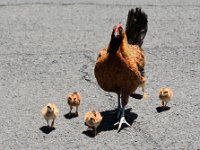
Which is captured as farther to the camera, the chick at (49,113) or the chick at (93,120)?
the chick at (49,113)

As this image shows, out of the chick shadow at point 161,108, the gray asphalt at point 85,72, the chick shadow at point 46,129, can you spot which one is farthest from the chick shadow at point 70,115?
the chick shadow at point 161,108

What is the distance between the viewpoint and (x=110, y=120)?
274 inches

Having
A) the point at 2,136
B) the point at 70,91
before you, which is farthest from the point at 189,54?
the point at 2,136

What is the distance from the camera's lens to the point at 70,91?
7723mm

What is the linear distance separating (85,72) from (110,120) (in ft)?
4.97

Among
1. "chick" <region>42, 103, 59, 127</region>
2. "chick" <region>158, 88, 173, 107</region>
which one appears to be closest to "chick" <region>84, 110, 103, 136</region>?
"chick" <region>42, 103, 59, 127</region>

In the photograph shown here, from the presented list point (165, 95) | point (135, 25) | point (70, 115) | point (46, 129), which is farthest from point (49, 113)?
point (135, 25)

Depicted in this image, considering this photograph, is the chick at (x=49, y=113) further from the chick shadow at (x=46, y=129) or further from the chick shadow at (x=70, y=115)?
the chick shadow at (x=70, y=115)

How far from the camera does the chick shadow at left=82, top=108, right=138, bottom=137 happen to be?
6.71 m

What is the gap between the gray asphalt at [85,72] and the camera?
653cm

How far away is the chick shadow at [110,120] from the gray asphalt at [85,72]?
0.01m

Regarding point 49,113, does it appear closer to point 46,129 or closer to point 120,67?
point 46,129

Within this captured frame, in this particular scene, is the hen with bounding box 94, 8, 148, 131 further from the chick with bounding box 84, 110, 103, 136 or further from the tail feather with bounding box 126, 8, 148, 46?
the tail feather with bounding box 126, 8, 148, 46

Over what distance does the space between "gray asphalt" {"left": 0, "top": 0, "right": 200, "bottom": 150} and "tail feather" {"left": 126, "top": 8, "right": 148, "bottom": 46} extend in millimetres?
784
